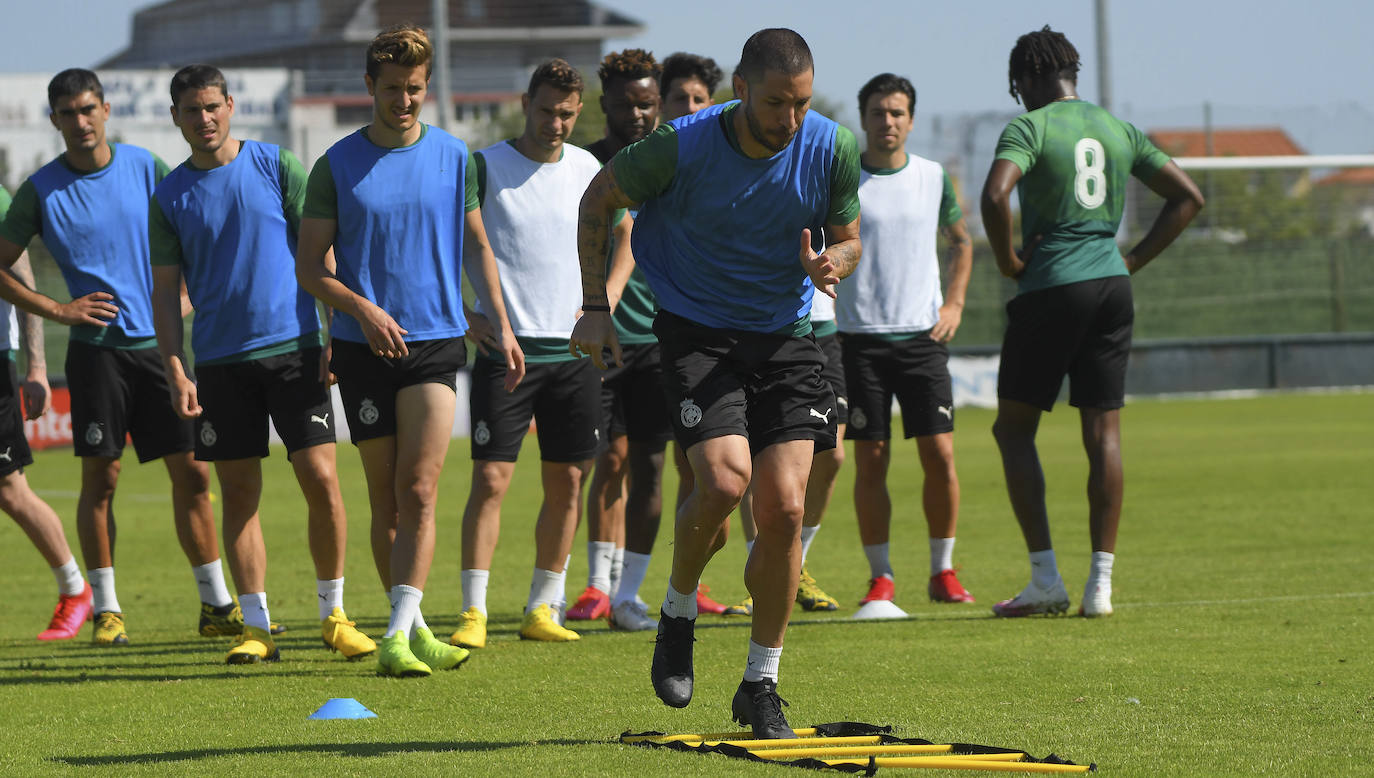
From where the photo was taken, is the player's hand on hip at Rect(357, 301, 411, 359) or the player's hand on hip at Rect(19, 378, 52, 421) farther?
the player's hand on hip at Rect(19, 378, 52, 421)

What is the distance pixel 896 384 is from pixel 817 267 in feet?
12.2

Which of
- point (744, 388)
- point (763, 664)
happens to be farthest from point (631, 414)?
point (763, 664)

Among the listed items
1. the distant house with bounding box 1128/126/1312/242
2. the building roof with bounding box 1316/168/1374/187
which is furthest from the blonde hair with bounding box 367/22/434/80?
the building roof with bounding box 1316/168/1374/187

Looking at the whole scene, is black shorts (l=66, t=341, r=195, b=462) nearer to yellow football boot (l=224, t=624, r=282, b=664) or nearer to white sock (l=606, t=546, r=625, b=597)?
yellow football boot (l=224, t=624, r=282, b=664)

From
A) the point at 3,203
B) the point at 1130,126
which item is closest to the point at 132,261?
the point at 3,203

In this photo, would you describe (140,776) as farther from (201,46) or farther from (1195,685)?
(201,46)

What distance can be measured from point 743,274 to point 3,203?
433 centimetres

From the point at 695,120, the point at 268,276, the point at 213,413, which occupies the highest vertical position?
the point at 695,120

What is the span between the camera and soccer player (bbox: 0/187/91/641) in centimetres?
795

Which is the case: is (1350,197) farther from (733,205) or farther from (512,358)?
(733,205)

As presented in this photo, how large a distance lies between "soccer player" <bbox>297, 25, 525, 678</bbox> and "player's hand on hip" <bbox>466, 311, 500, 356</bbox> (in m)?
0.41

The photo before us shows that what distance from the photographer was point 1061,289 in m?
7.61

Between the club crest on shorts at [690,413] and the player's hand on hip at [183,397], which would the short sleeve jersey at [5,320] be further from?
the club crest on shorts at [690,413]

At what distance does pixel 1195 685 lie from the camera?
573 centimetres
